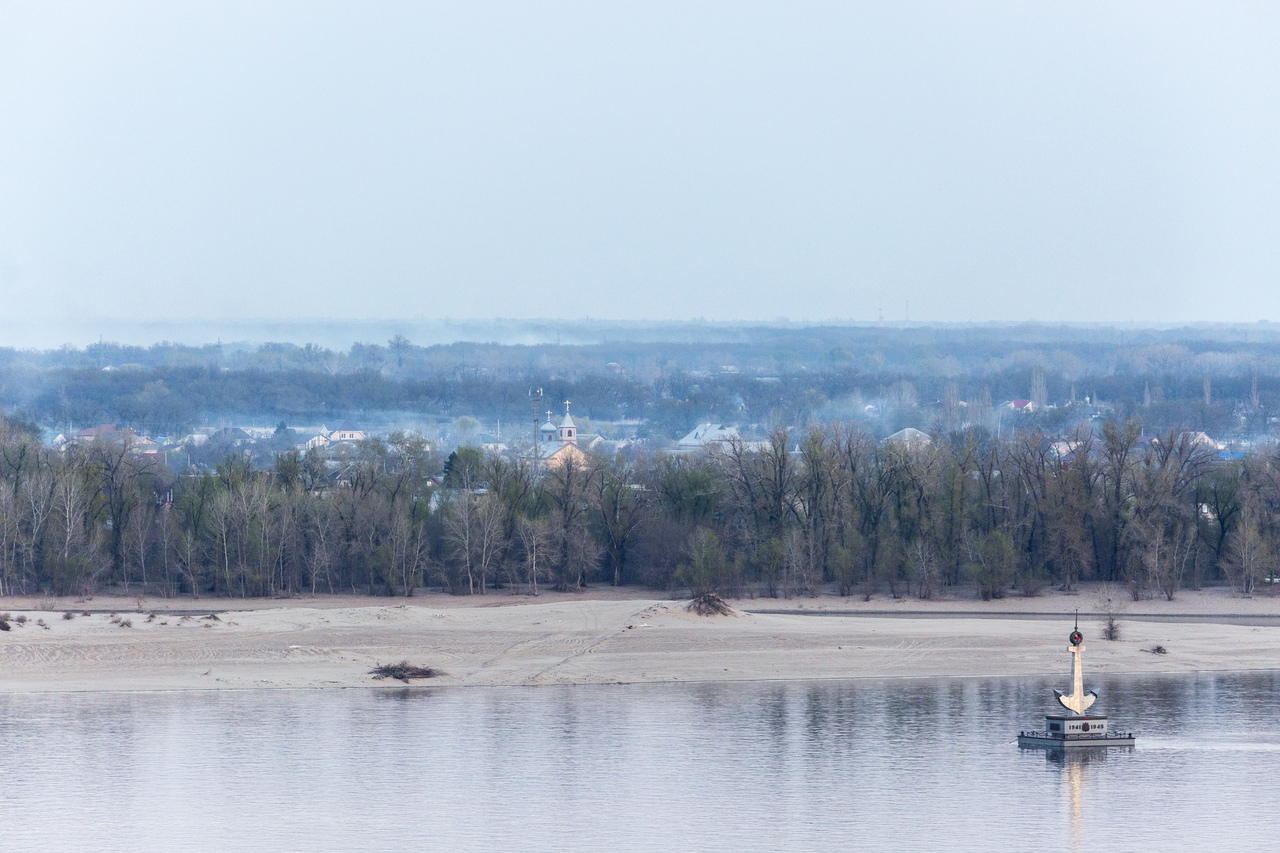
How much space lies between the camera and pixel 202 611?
187 ft

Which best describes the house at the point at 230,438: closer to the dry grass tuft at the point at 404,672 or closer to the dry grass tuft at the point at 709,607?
the dry grass tuft at the point at 709,607

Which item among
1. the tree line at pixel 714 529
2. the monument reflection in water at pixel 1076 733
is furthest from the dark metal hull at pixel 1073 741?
the tree line at pixel 714 529

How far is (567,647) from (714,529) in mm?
20955

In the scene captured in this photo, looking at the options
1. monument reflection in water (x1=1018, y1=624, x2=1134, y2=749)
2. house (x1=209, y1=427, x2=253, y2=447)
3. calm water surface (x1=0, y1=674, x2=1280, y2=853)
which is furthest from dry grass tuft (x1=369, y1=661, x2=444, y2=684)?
house (x1=209, y1=427, x2=253, y2=447)

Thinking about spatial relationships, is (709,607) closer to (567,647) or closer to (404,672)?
(567,647)

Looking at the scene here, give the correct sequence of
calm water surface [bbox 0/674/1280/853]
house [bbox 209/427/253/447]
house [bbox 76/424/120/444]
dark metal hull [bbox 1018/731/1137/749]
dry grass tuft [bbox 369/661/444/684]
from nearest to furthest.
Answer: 1. calm water surface [bbox 0/674/1280/853]
2. dark metal hull [bbox 1018/731/1137/749]
3. dry grass tuft [bbox 369/661/444/684]
4. house [bbox 76/424/120/444]
5. house [bbox 209/427/253/447]

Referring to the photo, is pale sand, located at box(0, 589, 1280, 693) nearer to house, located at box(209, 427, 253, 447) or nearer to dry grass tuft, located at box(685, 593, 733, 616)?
dry grass tuft, located at box(685, 593, 733, 616)

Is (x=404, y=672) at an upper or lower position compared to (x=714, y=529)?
lower

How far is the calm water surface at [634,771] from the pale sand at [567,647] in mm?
1883

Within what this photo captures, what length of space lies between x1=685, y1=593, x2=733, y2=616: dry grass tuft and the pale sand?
420mm

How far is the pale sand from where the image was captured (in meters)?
42.8

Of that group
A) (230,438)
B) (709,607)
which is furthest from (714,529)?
(230,438)

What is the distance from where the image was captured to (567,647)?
151 ft

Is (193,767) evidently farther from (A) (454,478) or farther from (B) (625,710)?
(A) (454,478)
